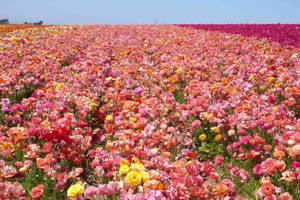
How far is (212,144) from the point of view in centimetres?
425

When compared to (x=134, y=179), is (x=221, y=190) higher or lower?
lower

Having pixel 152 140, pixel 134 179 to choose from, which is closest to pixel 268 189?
pixel 134 179

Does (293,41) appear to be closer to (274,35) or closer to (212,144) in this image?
(274,35)

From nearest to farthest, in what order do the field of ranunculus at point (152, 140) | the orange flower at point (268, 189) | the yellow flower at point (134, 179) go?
the yellow flower at point (134, 179)
the orange flower at point (268, 189)
the field of ranunculus at point (152, 140)

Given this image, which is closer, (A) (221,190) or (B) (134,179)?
(B) (134,179)

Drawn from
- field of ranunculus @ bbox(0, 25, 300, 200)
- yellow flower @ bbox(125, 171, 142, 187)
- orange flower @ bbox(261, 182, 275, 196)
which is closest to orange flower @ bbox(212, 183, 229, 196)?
field of ranunculus @ bbox(0, 25, 300, 200)

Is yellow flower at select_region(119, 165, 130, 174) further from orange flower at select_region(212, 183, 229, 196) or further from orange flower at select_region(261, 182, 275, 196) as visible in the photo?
orange flower at select_region(261, 182, 275, 196)

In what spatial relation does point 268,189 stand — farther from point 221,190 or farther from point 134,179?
point 134,179

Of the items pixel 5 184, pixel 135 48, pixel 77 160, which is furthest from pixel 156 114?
pixel 135 48

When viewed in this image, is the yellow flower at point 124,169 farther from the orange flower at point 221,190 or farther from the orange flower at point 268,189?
the orange flower at point 268,189

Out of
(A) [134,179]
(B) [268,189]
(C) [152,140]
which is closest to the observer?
(A) [134,179]

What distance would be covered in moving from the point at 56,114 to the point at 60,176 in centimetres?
157

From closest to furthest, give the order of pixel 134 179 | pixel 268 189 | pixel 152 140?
pixel 134 179, pixel 268 189, pixel 152 140

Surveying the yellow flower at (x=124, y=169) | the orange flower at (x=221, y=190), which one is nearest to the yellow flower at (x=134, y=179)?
the yellow flower at (x=124, y=169)
